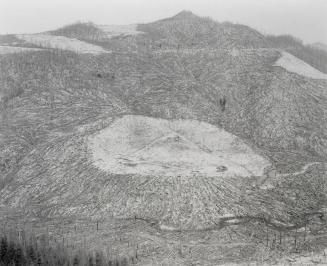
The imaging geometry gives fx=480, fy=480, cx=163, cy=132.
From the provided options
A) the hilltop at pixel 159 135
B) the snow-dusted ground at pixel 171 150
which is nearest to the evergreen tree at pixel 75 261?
the hilltop at pixel 159 135

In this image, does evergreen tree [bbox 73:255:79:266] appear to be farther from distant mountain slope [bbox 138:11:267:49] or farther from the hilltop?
distant mountain slope [bbox 138:11:267:49]

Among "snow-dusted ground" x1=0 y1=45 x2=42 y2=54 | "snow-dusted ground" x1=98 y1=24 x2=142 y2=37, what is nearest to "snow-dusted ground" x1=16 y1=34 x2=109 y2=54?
"snow-dusted ground" x1=0 y1=45 x2=42 y2=54

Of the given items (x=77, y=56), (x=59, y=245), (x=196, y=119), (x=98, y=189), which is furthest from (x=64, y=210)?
(x=77, y=56)

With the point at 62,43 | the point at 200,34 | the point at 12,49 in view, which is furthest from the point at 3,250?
the point at 200,34

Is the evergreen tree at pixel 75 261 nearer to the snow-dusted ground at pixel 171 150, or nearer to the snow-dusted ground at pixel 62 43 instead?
the snow-dusted ground at pixel 171 150

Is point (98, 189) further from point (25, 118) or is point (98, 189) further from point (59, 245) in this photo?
point (25, 118)

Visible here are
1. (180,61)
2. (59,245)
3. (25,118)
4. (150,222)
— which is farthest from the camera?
(180,61)
